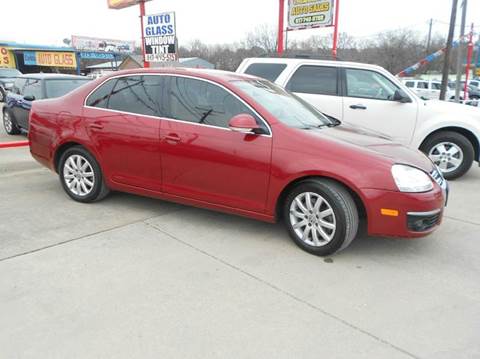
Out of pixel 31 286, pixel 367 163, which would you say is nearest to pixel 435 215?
pixel 367 163

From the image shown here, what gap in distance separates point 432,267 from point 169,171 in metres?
2.65

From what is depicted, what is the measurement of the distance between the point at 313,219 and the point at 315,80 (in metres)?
4.03

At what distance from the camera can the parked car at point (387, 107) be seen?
6.37 metres

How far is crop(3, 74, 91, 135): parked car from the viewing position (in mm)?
8938

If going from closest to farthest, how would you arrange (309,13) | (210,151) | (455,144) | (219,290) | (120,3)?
(219,290) → (210,151) → (455,144) → (309,13) → (120,3)

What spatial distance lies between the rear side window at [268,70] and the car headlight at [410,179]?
4066 millimetres

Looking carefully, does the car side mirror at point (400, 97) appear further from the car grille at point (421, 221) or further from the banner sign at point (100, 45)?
the banner sign at point (100, 45)

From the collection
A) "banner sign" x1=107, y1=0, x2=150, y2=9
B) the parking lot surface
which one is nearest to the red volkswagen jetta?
the parking lot surface

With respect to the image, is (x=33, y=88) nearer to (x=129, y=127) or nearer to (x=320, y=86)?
(x=129, y=127)

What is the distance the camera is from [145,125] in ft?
14.3

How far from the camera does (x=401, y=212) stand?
11.2 ft

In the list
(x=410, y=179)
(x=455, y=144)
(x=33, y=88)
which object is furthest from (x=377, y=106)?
(x=33, y=88)

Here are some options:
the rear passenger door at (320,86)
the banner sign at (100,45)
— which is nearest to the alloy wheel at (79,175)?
the rear passenger door at (320,86)

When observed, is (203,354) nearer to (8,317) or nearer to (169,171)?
(8,317)
